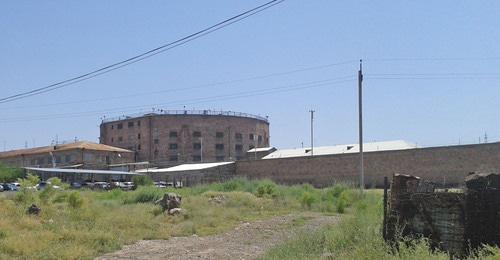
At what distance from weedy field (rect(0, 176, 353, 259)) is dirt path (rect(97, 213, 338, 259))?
69 centimetres

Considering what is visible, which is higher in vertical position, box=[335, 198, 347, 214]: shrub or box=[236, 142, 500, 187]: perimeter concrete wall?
box=[236, 142, 500, 187]: perimeter concrete wall

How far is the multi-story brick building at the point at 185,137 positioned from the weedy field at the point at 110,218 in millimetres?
75094

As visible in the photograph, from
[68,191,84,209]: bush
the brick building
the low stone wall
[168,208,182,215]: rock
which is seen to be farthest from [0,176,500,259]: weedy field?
the brick building

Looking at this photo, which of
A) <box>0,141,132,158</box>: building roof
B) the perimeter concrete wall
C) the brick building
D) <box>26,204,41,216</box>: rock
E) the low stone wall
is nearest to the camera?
the low stone wall

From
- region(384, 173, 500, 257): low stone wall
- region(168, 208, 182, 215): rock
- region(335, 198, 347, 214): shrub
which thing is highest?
region(384, 173, 500, 257): low stone wall

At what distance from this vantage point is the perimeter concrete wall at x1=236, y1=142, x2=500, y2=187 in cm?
5125

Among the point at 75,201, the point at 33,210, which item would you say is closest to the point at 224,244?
the point at 33,210

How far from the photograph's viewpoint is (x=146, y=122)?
Answer: 116 meters

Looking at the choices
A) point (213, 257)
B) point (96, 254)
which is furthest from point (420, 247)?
point (96, 254)

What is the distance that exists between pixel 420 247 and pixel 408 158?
50.0 m

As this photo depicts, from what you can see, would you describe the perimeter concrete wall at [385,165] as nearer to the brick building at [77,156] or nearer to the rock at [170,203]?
the rock at [170,203]

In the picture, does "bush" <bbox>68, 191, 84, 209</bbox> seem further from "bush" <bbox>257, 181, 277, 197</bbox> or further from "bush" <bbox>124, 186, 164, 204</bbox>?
"bush" <bbox>257, 181, 277, 197</bbox>

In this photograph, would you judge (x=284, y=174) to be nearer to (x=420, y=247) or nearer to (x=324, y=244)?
(x=324, y=244)

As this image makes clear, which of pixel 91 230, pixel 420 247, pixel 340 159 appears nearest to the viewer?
pixel 420 247
